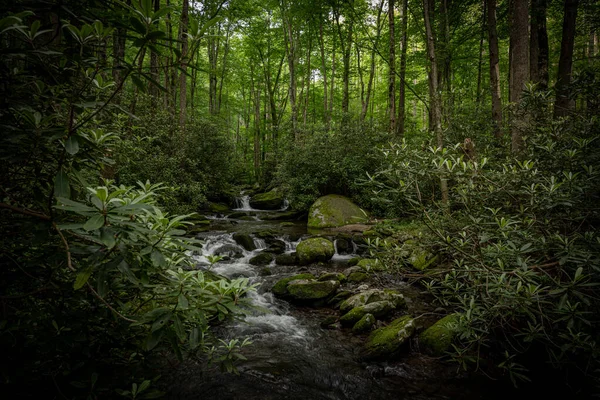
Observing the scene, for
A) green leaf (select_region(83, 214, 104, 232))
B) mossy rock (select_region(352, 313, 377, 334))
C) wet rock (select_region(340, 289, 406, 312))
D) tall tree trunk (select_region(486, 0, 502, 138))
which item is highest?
tall tree trunk (select_region(486, 0, 502, 138))

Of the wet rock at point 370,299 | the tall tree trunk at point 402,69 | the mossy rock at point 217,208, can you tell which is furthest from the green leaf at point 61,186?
the mossy rock at point 217,208

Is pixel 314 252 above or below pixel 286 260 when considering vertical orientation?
above

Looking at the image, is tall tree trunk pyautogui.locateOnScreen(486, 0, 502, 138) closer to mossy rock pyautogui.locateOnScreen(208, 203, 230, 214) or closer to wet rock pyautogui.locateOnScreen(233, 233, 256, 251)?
wet rock pyautogui.locateOnScreen(233, 233, 256, 251)

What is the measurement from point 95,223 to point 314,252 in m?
7.76

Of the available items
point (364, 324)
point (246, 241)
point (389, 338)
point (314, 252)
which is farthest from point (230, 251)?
point (389, 338)

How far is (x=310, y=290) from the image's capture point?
20.7 ft

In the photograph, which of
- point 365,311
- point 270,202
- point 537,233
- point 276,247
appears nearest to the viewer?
point 537,233

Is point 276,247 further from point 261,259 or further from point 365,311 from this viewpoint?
point 365,311

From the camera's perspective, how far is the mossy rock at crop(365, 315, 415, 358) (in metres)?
4.34

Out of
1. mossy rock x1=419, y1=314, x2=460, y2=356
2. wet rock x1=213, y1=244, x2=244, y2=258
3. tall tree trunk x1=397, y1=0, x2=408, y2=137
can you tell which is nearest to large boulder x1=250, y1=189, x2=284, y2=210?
tall tree trunk x1=397, y1=0, x2=408, y2=137

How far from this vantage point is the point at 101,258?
1.46 meters

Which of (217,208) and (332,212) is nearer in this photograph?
(332,212)

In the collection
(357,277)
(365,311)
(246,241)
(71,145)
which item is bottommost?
(365,311)

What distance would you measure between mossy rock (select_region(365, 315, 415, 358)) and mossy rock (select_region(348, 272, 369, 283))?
7.34 feet
